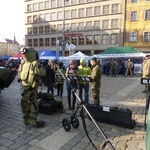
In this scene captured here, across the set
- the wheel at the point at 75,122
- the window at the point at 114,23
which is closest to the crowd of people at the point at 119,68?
the wheel at the point at 75,122

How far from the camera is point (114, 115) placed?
15.6ft

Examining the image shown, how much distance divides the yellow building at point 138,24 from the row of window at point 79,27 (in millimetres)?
3084

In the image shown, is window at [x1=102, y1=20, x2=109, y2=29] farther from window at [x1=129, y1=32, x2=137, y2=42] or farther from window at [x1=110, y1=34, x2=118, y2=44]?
window at [x1=129, y1=32, x2=137, y2=42]

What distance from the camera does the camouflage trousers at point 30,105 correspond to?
4.59m

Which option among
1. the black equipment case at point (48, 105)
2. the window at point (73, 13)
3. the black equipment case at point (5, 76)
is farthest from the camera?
the window at point (73, 13)

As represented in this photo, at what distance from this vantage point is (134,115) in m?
5.64

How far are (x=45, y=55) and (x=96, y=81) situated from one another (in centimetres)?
1873

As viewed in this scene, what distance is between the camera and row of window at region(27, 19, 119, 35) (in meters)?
40.6

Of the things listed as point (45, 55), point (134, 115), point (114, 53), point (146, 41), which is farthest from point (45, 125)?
point (146, 41)

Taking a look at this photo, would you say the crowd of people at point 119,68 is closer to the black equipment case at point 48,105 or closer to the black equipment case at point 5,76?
the black equipment case at point 5,76

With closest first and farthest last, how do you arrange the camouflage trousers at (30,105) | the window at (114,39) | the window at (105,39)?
the camouflage trousers at (30,105) → the window at (114,39) → the window at (105,39)

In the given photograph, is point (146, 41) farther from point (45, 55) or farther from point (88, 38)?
point (45, 55)

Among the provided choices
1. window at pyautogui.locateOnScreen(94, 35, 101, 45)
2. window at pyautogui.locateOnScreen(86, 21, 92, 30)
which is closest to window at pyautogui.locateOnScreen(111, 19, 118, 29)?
window at pyautogui.locateOnScreen(94, 35, 101, 45)

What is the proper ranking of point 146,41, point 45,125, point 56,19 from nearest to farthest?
point 45,125
point 146,41
point 56,19
